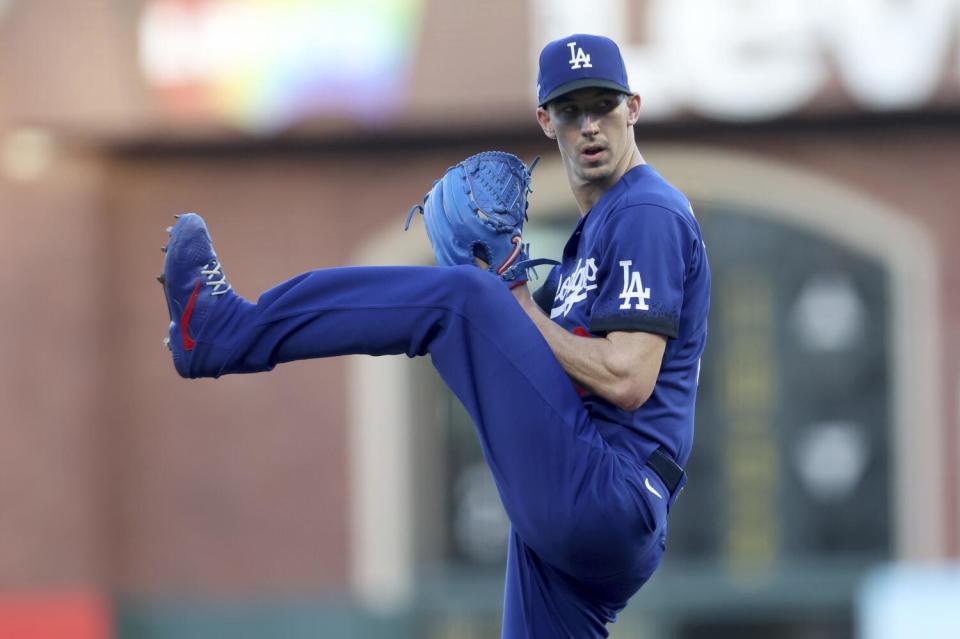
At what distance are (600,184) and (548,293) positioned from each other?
39 centimetres

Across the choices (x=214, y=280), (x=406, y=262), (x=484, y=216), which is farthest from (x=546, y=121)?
(x=406, y=262)

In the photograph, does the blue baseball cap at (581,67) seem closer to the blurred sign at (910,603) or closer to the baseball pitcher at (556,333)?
the baseball pitcher at (556,333)

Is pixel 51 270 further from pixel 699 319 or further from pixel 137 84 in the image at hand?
pixel 699 319

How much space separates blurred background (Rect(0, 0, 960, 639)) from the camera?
366 inches

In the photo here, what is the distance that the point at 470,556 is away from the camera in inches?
388

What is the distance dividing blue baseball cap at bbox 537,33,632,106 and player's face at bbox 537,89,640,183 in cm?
3

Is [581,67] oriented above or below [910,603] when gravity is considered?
above

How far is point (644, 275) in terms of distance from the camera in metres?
4.09

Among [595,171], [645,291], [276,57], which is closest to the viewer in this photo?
[645,291]

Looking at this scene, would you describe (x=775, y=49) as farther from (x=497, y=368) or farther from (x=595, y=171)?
(x=497, y=368)

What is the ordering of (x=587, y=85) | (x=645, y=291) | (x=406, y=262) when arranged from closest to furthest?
(x=645, y=291)
(x=587, y=85)
(x=406, y=262)

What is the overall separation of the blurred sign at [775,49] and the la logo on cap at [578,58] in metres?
4.89

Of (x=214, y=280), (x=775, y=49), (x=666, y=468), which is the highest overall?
(x=775, y=49)

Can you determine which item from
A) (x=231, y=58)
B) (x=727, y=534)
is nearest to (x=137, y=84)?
(x=231, y=58)
